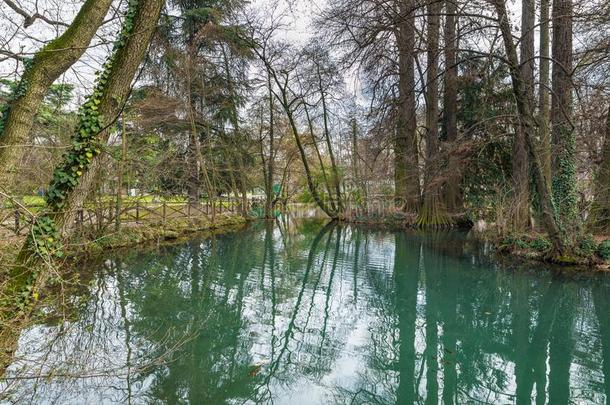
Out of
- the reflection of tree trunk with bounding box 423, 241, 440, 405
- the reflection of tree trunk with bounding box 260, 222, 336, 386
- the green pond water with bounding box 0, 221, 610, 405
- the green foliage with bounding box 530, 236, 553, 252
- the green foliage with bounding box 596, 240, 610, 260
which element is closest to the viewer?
the green pond water with bounding box 0, 221, 610, 405

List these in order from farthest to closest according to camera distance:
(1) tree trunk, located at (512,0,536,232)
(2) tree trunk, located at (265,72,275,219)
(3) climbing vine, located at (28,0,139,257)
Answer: (2) tree trunk, located at (265,72,275,219) < (1) tree trunk, located at (512,0,536,232) < (3) climbing vine, located at (28,0,139,257)

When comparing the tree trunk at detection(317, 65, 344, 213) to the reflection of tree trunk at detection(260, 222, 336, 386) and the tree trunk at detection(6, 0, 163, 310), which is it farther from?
the tree trunk at detection(6, 0, 163, 310)

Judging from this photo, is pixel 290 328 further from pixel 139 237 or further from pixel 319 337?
pixel 139 237

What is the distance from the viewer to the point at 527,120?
7.96 metres

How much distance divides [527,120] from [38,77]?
8404 millimetres

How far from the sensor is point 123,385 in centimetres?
349

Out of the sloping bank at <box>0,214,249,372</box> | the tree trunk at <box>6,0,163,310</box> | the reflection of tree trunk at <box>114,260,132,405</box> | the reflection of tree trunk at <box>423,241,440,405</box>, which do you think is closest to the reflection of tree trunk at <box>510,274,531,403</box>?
the reflection of tree trunk at <box>423,241,440,405</box>

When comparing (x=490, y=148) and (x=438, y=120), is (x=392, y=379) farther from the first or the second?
(x=438, y=120)

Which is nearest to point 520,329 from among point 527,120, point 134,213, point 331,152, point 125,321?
point 527,120

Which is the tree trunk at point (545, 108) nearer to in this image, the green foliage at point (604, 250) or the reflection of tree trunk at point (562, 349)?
the green foliage at point (604, 250)

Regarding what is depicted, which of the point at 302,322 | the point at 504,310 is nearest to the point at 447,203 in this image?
the point at 504,310

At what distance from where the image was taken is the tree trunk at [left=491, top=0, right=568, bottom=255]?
24.9 feet

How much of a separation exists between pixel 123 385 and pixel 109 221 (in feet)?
24.5

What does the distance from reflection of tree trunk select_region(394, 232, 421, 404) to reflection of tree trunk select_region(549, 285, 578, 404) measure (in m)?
1.24
